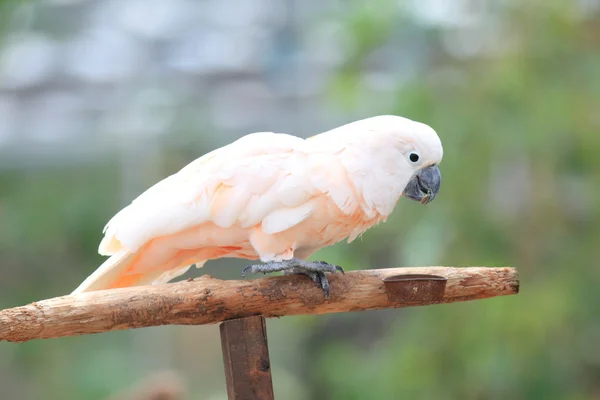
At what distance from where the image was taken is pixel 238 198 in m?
1.45

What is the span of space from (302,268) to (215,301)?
0.61 ft

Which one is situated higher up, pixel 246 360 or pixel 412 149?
pixel 412 149

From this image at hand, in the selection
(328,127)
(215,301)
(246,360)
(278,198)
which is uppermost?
(328,127)

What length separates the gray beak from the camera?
1.53 m

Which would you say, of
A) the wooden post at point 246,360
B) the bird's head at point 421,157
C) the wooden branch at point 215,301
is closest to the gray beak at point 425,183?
the bird's head at point 421,157

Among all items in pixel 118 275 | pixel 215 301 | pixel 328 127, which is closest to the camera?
pixel 215 301

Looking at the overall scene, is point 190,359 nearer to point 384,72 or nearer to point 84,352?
point 84,352

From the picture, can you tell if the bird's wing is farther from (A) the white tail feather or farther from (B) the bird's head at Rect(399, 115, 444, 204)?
(B) the bird's head at Rect(399, 115, 444, 204)

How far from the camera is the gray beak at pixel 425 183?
1.53 m

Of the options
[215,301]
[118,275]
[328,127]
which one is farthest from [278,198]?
[328,127]

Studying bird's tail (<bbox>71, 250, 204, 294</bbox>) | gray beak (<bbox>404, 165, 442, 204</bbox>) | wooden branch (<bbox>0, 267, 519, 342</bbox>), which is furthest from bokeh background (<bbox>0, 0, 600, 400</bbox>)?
gray beak (<bbox>404, 165, 442, 204</bbox>)

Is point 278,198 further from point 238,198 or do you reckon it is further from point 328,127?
point 328,127

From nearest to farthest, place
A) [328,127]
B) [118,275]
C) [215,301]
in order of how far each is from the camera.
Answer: [215,301] → [118,275] → [328,127]

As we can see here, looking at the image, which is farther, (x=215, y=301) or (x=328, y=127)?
(x=328, y=127)
